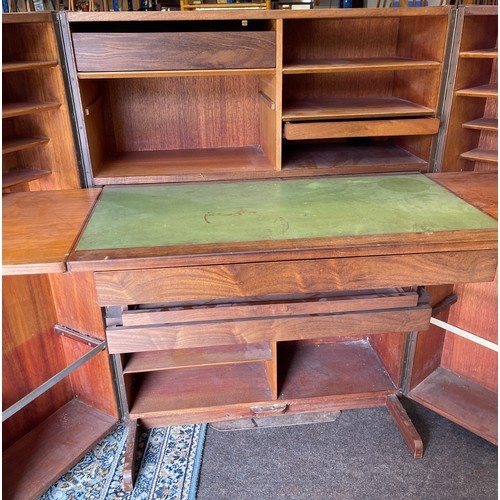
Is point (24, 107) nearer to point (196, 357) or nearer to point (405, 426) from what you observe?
point (196, 357)

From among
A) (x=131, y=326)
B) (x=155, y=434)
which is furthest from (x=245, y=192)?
(x=155, y=434)

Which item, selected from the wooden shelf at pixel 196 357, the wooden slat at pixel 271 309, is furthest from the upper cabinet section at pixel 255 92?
the wooden shelf at pixel 196 357

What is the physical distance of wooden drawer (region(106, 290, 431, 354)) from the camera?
1.42m

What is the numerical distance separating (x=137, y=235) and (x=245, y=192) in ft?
1.54

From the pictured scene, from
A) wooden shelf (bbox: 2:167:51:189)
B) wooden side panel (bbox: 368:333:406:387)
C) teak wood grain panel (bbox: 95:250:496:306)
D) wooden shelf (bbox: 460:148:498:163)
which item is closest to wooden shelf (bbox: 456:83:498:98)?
wooden shelf (bbox: 460:148:498:163)

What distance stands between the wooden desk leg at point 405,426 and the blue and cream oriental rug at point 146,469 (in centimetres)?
79

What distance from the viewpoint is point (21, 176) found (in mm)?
1658

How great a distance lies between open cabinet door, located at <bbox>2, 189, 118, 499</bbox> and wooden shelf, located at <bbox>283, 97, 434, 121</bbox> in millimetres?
782

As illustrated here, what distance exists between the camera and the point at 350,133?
5.64ft

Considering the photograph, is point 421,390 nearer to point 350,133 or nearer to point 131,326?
point 350,133

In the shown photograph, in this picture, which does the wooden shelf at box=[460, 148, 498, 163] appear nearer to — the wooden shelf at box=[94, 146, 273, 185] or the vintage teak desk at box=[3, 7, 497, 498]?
the vintage teak desk at box=[3, 7, 497, 498]

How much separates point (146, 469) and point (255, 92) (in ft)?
5.10

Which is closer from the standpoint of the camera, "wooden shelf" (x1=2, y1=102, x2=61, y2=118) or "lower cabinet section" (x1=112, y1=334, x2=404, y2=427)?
"wooden shelf" (x1=2, y1=102, x2=61, y2=118)

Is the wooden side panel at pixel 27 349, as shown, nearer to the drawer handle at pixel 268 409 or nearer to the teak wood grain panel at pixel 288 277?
the teak wood grain panel at pixel 288 277
